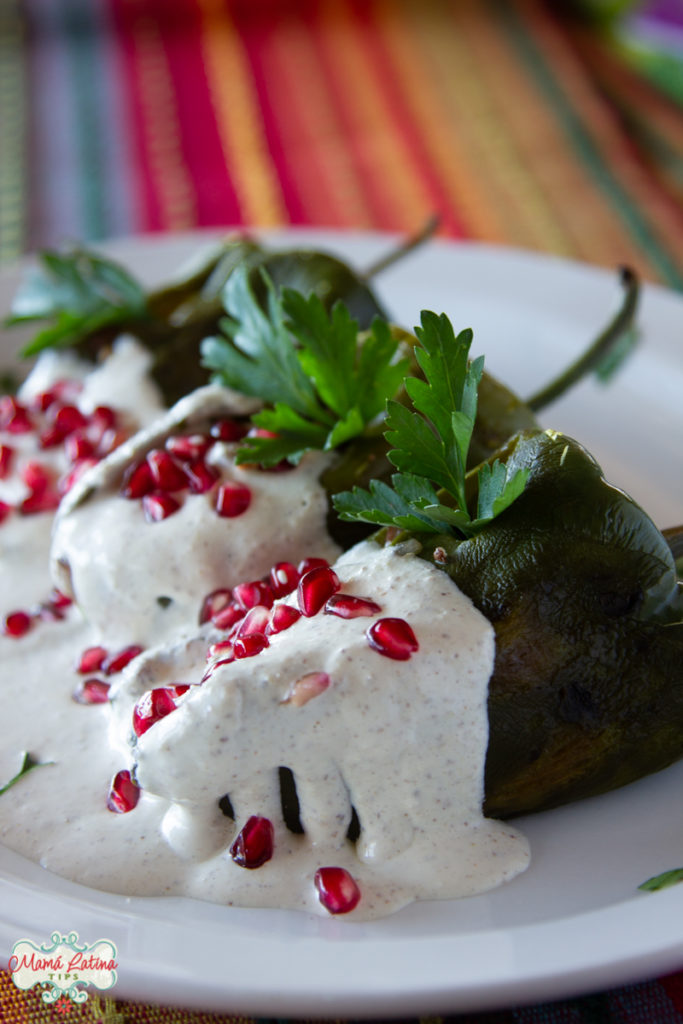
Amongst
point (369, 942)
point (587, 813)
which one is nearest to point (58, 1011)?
point (369, 942)

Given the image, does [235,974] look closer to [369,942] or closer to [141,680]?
[369,942]

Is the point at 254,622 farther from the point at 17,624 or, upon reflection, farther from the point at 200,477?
the point at 17,624

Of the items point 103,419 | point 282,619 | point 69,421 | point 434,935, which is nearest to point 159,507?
point 282,619

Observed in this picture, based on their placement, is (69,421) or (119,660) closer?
(119,660)

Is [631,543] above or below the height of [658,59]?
below

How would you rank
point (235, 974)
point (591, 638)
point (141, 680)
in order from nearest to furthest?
point (235, 974)
point (591, 638)
point (141, 680)

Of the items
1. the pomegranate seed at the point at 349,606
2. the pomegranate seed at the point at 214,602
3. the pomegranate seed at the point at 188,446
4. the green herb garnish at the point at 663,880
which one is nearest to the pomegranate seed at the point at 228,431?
the pomegranate seed at the point at 188,446
